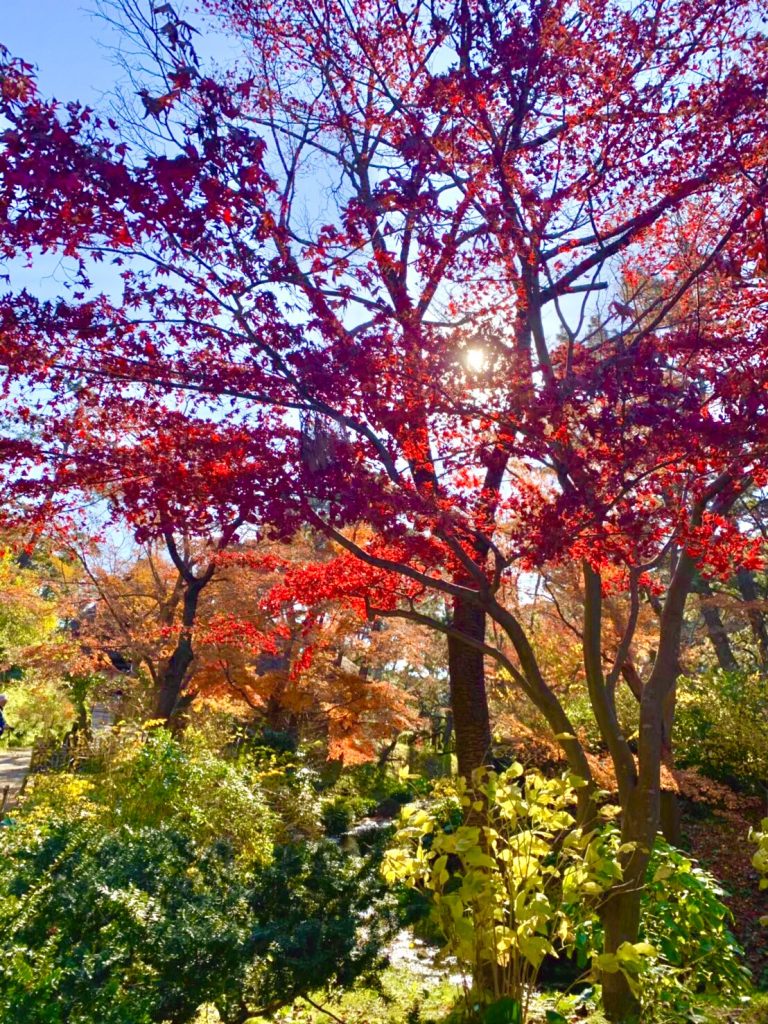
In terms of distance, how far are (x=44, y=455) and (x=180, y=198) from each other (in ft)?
5.81

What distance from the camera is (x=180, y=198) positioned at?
10.3 feet

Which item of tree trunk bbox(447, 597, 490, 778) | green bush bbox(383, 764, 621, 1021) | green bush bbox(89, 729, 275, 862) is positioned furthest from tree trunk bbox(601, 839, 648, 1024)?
green bush bbox(89, 729, 275, 862)

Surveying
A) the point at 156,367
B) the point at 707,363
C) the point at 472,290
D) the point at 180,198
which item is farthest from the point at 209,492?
the point at 707,363

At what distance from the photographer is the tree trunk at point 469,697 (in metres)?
5.56

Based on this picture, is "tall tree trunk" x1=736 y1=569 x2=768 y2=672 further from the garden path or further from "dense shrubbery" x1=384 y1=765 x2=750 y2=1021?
the garden path

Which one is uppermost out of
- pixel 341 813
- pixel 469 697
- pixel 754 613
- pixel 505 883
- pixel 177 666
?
pixel 754 613

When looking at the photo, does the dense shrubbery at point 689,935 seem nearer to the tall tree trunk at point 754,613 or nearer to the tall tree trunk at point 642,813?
the tall tree trunk at point 642,813

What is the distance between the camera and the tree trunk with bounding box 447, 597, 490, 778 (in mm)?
5562

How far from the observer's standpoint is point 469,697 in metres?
5.66

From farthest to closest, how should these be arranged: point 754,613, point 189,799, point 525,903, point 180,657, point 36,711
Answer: point 36,711
point 754,613
point 180,657
point 189,799
point 525,903

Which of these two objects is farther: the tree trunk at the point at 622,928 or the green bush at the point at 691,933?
the green bush at the point at 691,933

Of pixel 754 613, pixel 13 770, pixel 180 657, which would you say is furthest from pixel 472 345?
pixel 13 770

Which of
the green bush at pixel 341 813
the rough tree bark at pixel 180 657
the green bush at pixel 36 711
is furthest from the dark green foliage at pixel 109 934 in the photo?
the green bush at pixel 36 711

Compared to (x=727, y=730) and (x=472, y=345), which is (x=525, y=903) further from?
(x=727, y=730)
